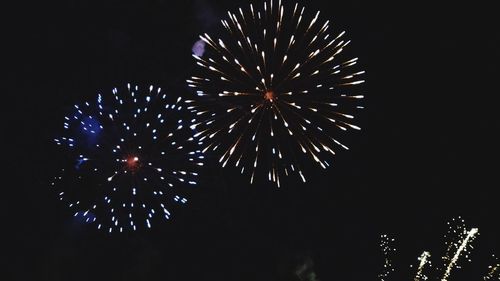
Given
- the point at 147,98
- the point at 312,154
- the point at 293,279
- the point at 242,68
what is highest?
the point at 293,279

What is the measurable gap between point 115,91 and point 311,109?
19.7ft

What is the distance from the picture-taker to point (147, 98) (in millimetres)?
15039

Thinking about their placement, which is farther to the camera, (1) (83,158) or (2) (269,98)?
(1) (83,158)

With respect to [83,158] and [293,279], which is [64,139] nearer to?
[83,158]

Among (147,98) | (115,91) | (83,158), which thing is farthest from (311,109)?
(83,158)

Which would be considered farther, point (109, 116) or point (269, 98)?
point (109, 116)

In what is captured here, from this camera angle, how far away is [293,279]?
23.1 metres

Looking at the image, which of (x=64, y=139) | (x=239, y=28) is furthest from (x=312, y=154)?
(x=64, y=139)

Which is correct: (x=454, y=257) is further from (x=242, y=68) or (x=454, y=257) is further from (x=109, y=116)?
(x=109, y=116)

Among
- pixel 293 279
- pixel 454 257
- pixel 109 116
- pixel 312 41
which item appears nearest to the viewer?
pixel 312 41

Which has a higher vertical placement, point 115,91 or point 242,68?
point 115,91

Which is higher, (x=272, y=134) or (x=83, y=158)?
(x=83, y=158)

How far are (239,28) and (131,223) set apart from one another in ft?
21.5

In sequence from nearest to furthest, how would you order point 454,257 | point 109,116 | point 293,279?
point 109,116
point 454,257
point 293,279
